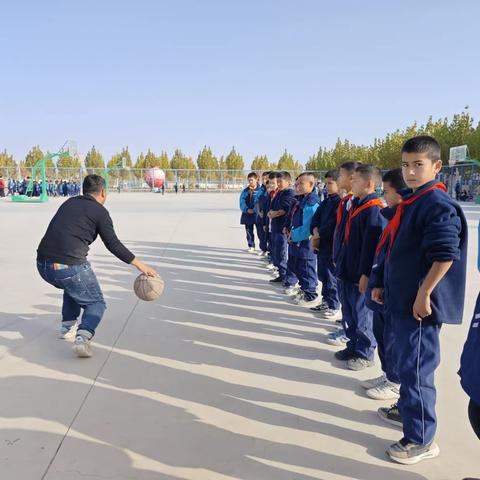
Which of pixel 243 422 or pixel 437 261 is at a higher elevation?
pixel 437 261

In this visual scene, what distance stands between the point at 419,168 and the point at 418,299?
0.77m

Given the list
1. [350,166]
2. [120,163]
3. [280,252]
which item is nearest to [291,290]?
[280,252]

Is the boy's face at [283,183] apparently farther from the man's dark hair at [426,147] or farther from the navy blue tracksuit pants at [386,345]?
the man's dark hair at [426,147]

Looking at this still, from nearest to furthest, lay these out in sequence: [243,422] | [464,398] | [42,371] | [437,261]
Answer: [437,261] → [243,422] → [464,398] → [42,371]

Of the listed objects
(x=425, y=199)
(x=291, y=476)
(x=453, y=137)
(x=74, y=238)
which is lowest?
(x=291, y=476)

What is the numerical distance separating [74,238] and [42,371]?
3.90 feet

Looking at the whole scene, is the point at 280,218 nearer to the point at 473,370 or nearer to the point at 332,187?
the point at 332,187

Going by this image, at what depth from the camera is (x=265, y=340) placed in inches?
186

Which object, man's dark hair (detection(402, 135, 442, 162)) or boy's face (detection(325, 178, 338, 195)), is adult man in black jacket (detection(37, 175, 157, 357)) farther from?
man's dark hair (detection(402, 135, 442, 162))

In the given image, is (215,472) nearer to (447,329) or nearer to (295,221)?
(447,329)

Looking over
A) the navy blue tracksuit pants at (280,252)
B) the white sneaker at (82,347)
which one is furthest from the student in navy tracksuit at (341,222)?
the navy blue tracksuit pants at (280,252)

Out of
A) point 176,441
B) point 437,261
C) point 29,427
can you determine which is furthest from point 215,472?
point 437,261

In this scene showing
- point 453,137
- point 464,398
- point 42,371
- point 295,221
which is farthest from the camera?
point 453,137

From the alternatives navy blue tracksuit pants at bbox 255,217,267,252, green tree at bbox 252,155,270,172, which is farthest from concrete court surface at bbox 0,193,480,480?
green tree at bbox 252,155,270,172
